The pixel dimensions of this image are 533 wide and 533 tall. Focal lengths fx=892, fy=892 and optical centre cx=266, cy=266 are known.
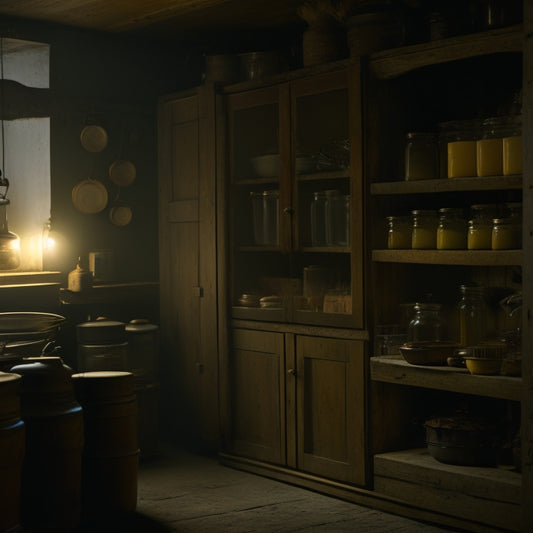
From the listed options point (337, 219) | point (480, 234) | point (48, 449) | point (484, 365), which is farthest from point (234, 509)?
point (480, 234)

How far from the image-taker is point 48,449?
3.61 m

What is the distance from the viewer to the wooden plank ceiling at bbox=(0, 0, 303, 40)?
489 centimetres

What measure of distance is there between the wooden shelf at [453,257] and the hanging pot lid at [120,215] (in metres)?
1.98

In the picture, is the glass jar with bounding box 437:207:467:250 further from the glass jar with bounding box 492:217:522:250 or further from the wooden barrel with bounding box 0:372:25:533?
the wooden barrel with bounding box 0:372:25:533

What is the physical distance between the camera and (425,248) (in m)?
4.02

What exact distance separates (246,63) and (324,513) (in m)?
2.49

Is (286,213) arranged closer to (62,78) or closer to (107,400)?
(107,400)

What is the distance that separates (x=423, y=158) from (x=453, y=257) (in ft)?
1.72

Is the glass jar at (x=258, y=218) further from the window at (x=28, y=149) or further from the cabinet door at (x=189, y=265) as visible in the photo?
the window at (x=28, y=149)

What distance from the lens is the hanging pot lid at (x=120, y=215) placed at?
→ 5.55m

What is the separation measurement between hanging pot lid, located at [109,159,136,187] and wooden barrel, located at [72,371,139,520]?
1.88 meters

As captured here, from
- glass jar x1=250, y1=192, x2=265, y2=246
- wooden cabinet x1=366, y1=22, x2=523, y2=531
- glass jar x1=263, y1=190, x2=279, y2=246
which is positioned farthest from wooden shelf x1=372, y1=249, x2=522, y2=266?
glass jar x1=250, y1=192, x2=265, y2=246

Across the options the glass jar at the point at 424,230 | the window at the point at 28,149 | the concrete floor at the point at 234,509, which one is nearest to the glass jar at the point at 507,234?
the glass jar at the point at 424,230

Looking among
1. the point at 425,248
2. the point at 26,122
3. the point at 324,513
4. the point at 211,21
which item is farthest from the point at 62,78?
the point at 324,513
